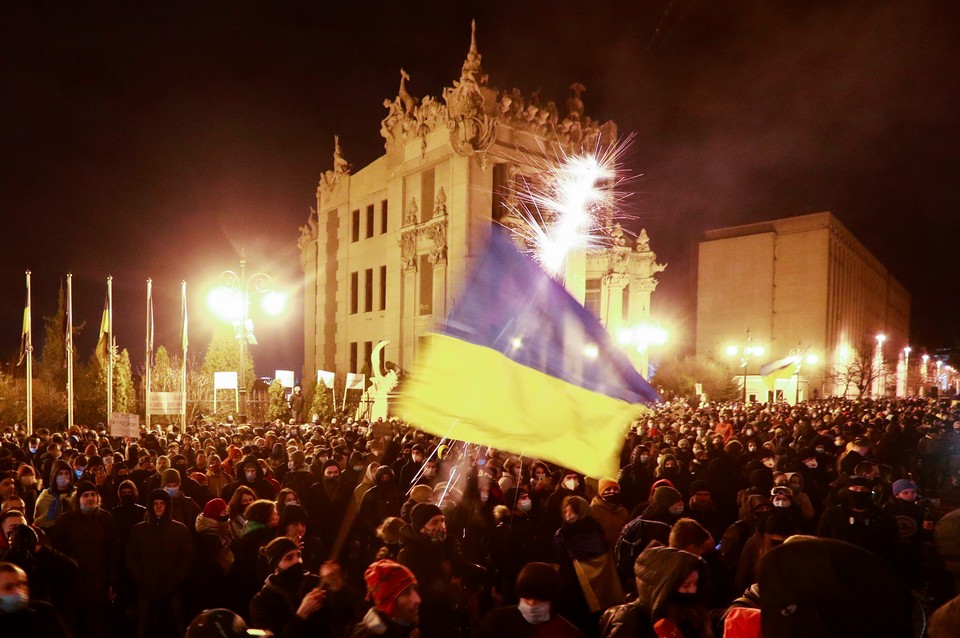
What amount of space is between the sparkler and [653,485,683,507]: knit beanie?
2723 centimetres

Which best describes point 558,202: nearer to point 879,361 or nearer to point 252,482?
point 252,482

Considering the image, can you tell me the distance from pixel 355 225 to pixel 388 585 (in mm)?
42085

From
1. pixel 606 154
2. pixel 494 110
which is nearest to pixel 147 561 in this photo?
pixel 494 110

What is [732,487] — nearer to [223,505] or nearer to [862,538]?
[862,538]

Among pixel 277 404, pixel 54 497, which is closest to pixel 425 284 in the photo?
pixel 277 404

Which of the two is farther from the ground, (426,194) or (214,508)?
(426,194)

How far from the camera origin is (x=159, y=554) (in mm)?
6074

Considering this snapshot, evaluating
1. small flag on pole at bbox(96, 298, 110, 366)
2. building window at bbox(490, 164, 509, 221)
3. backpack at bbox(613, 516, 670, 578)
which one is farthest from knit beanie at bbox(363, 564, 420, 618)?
building window at bbox(490, 164, 509, 221)

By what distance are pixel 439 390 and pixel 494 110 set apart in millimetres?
31216

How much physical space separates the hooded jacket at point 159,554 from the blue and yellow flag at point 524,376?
9.09 ft

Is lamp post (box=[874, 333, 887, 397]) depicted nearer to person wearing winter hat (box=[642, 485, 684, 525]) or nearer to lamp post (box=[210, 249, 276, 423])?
lamp post (box=[210, 249, 276, 423])

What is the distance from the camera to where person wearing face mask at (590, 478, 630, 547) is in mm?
6734

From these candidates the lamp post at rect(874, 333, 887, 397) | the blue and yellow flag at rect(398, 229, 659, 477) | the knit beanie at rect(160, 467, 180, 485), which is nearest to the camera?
the blue and yellow flag at rect(398, 229, 659, 477)

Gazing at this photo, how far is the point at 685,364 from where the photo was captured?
63000 millimetres
